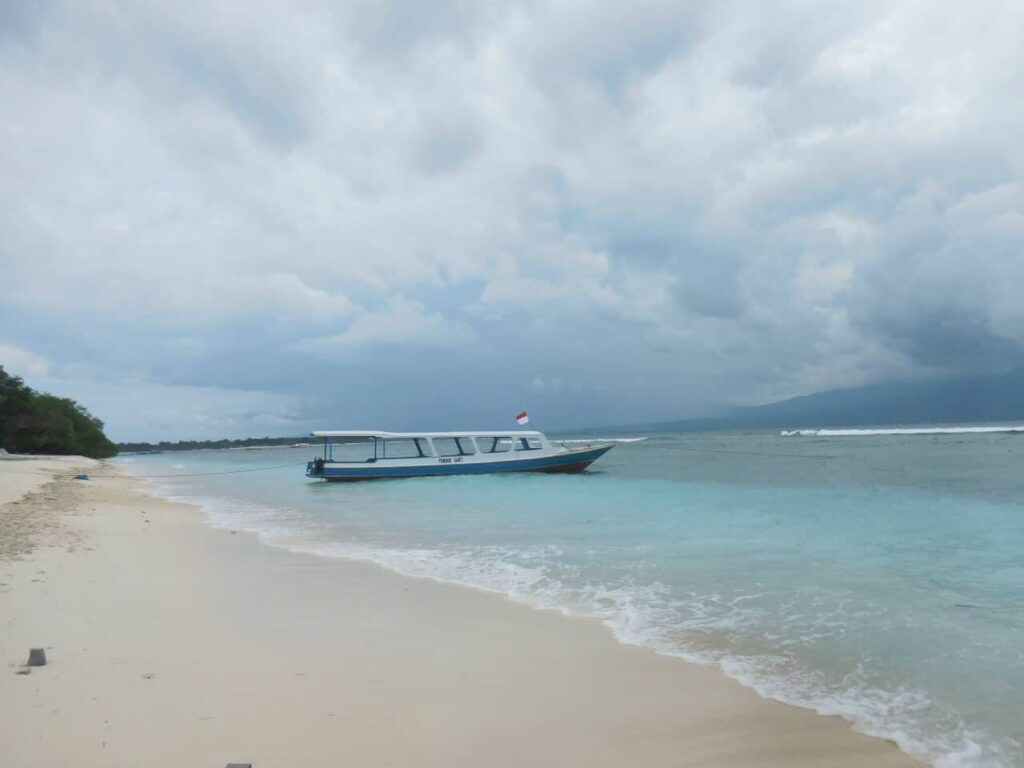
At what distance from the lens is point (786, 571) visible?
10266 millimetres

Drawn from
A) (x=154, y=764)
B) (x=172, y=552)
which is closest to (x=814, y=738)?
(x=154, y=764)

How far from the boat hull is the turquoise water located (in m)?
9.02

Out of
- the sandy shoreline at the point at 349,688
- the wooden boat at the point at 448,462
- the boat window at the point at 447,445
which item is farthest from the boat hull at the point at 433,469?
the sandy shoreline at the point at 349,688

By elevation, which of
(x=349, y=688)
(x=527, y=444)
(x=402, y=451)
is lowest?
(x=402, y=451)

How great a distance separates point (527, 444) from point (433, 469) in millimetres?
5686

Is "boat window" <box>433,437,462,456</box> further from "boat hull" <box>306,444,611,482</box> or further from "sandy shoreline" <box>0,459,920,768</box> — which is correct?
"sandy shoreline" <box>0,459,920,768</box>

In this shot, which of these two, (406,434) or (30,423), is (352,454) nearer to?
(30,423)

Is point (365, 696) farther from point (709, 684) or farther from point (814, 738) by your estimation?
point (814, 738)

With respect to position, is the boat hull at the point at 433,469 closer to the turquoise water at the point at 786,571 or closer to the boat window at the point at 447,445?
the boat window at the point at 447,445

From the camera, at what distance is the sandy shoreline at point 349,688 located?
13.6ft

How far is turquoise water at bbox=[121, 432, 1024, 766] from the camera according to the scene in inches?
214

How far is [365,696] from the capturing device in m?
5.05

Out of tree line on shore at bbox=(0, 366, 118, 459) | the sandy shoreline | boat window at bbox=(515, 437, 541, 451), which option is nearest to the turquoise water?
the sandy shoreline

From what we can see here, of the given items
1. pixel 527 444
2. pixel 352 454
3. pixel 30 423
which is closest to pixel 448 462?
pixel 527 444
